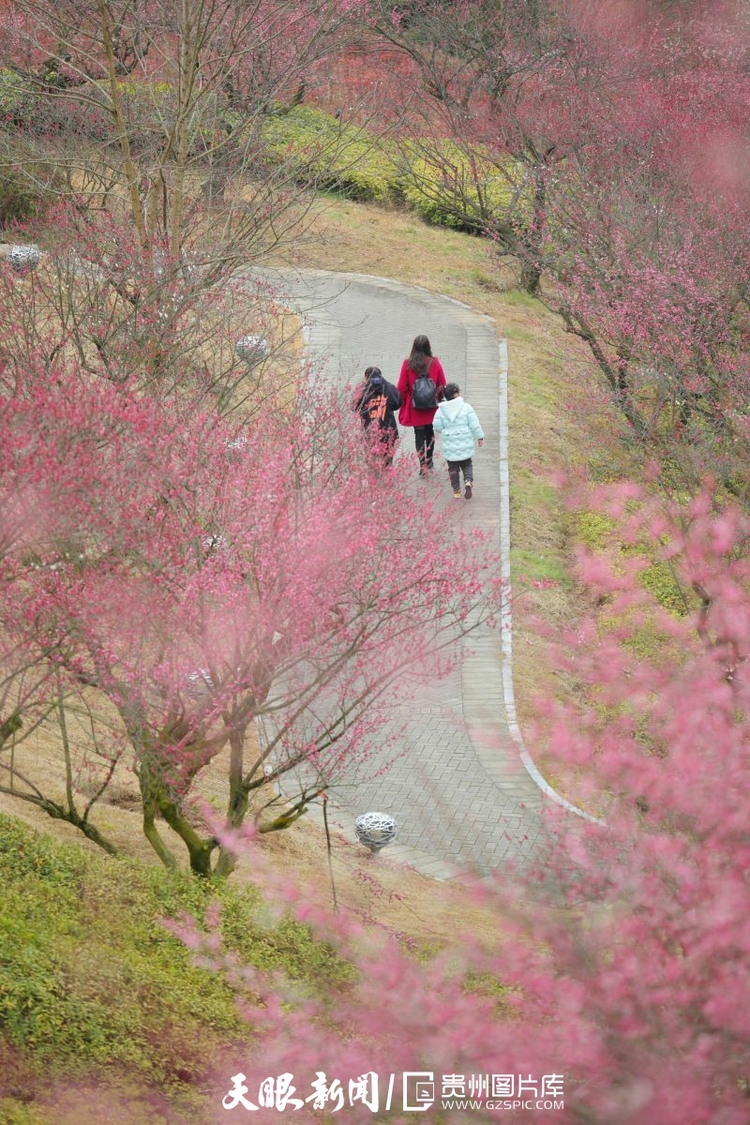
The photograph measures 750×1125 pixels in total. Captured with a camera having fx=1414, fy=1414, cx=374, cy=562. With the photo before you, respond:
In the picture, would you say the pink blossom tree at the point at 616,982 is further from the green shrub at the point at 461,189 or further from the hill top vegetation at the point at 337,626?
the green shrub at the point at 461,189

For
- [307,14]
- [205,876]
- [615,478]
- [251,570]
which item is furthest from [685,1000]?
[307,14]

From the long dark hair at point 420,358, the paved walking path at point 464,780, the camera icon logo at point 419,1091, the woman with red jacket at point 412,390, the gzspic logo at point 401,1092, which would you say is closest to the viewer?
the gzspic logo at point 401,1092

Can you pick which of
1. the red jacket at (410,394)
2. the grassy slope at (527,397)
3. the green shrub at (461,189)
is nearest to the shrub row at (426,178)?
the green shrub at (461,189)

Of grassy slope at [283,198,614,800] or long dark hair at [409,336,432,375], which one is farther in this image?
long dark hair at [409,336,432,375]

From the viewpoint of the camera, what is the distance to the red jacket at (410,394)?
15148mm

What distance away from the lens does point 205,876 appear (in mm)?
9156

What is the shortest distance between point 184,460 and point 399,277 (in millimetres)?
15963

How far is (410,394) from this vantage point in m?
15.2

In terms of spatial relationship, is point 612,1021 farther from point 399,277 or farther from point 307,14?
point 399,277

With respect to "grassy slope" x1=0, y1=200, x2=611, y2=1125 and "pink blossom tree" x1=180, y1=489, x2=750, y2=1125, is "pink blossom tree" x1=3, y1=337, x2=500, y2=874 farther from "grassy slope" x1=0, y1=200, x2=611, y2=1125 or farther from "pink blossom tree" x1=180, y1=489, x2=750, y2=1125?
"pink blossom tree" x1=180, y1=489, x2=750, y2=1125

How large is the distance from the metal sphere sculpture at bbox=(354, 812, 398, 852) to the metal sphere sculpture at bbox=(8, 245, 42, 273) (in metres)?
8.33

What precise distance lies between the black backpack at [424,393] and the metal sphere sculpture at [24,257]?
14.7 feet

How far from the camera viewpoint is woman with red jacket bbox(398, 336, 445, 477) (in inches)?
591

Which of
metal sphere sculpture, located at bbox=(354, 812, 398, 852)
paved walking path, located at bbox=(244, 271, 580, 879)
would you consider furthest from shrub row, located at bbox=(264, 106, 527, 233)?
metal sphere sculpture, located at bbox=(354, 812, 398, 852)
